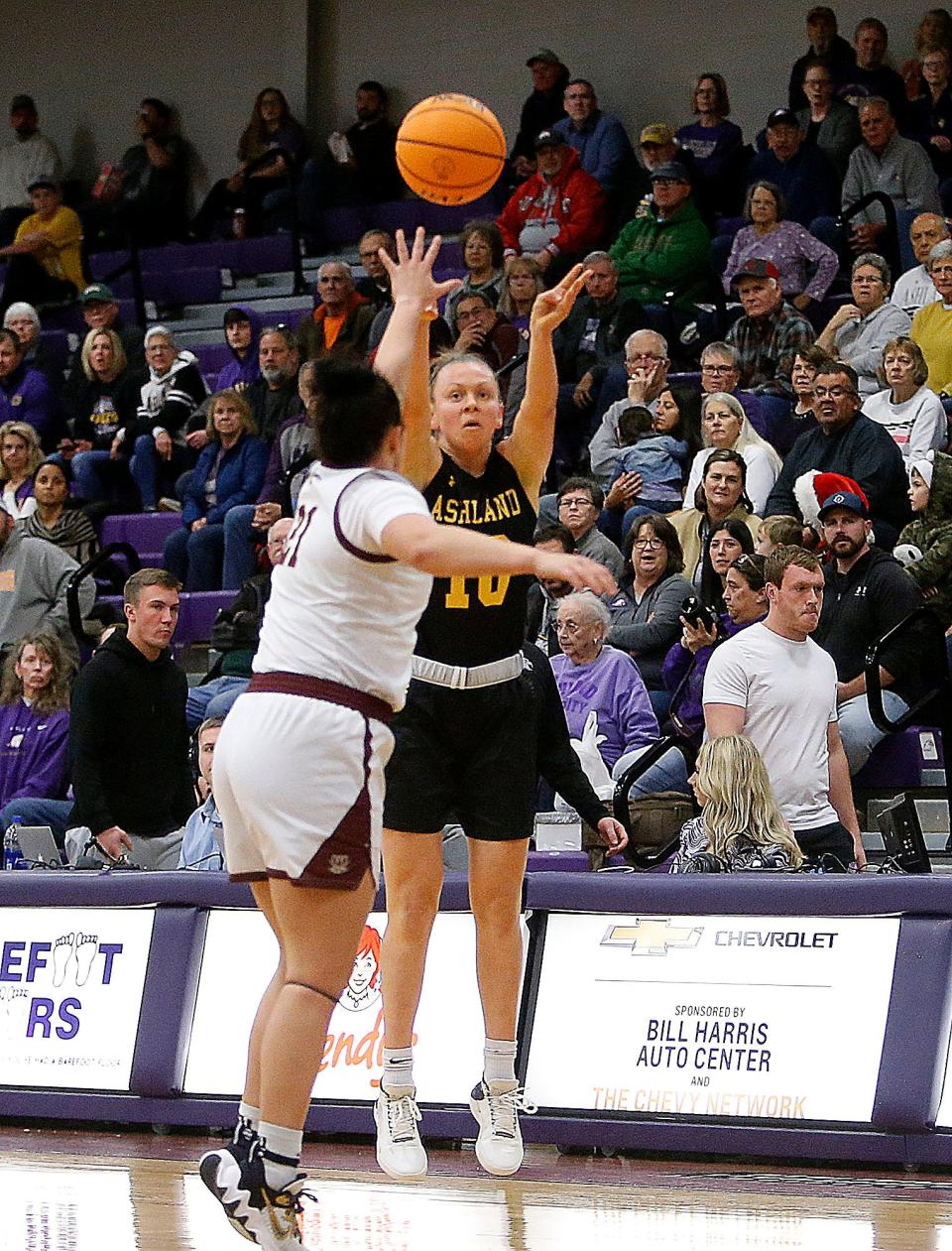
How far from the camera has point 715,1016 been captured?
6.56 m

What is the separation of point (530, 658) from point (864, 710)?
249 centimetres

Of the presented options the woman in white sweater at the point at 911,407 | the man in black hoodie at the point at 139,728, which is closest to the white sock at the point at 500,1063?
the man in black hoodie at the point at 139,728

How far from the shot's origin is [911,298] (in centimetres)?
1173

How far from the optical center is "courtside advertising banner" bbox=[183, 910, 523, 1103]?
689cm

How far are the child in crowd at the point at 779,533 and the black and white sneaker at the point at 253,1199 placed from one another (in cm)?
500

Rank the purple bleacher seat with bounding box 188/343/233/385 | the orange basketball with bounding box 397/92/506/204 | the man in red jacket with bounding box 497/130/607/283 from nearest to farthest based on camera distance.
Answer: the orange basketball with bounding box 397/92/506/204, the man in red jacket with bounding box 497/130/607/283, the purple bleacher seat with bounding box 188/343/233/385

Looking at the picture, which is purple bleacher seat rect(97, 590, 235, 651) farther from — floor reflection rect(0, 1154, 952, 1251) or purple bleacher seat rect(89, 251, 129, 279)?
purple bleacher seat rect(89, 251, 129, 279)

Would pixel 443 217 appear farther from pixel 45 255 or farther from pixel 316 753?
pixel 316 753

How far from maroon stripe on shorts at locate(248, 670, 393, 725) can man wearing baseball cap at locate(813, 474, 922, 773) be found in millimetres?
4648

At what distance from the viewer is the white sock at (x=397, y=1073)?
5.44 metres

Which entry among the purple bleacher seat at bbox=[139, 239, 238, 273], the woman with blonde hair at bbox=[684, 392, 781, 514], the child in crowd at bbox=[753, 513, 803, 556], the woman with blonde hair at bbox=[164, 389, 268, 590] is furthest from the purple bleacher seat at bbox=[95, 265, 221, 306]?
the child in crowd at bbox=[753, 513, 803, 556]

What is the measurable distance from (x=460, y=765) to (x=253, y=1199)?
5.70 ft

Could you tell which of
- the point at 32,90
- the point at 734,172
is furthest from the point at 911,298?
the point at 32,90

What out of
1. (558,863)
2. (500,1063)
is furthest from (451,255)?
(500,1063)
